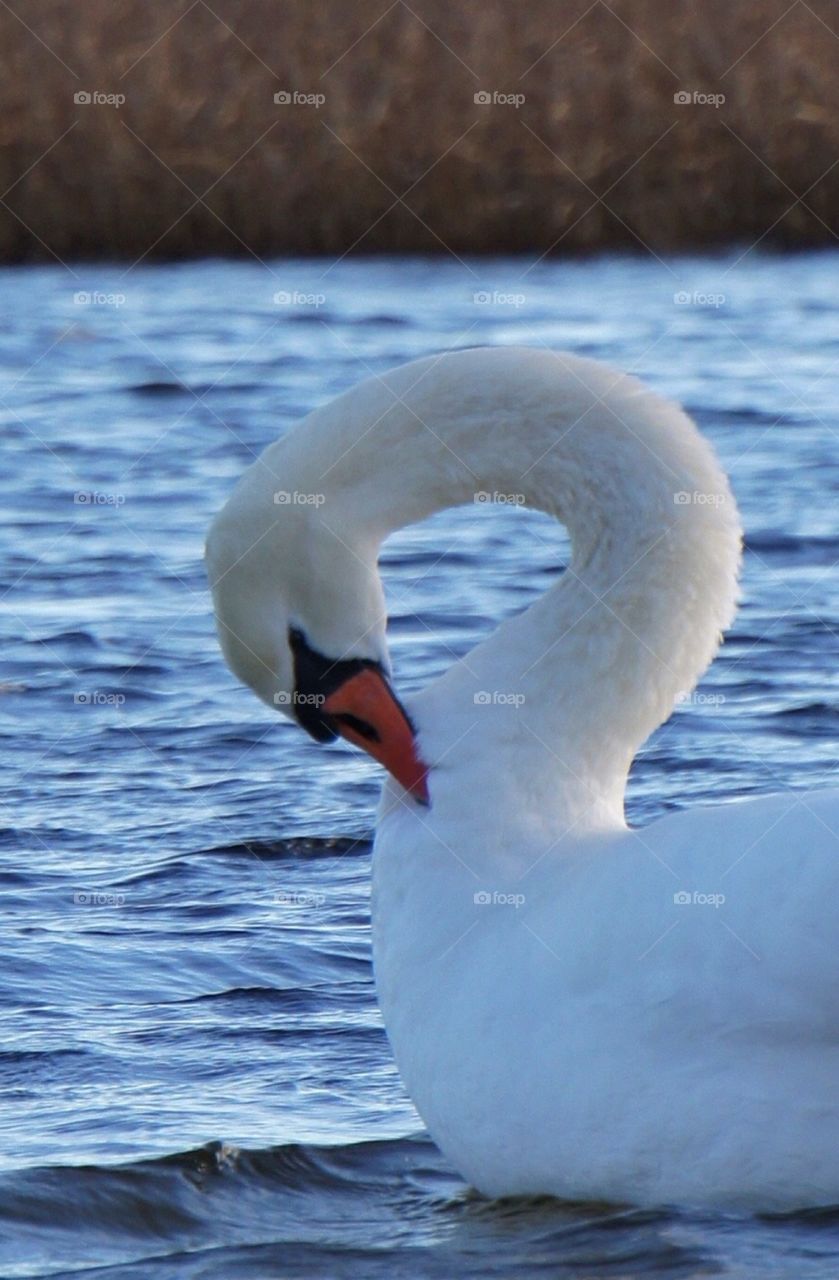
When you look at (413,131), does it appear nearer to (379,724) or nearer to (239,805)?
(239,805)

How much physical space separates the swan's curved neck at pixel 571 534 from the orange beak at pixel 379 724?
0.05m

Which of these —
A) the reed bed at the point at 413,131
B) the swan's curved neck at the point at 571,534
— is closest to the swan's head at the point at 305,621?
the swan's curved neck at the point at 571,534

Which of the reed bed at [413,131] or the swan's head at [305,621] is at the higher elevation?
the reed bed at [413,131]

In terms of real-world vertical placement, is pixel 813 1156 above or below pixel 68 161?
below

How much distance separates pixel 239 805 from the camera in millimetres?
6746

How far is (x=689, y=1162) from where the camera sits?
3.96m

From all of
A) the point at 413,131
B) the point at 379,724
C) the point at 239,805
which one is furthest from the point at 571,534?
the point at 413,131

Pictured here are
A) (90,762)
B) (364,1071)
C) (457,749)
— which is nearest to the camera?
(457,749)

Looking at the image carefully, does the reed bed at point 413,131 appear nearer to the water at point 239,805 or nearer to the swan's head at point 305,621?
the water at point 239,805

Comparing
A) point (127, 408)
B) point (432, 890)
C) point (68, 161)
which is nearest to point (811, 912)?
point (432, 890)

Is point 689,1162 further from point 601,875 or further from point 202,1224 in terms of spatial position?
point 202,1224

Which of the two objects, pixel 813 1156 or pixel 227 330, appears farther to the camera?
pixel 227 330

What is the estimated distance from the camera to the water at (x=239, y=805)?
4422mm

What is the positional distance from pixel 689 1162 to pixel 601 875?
0.50 metres
